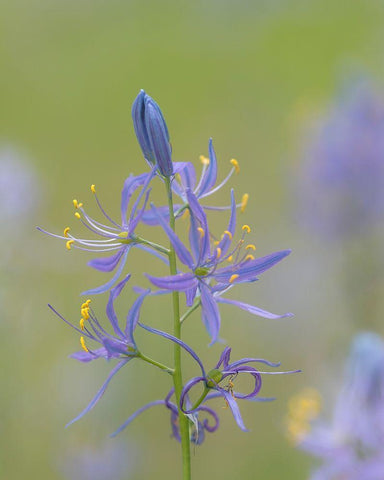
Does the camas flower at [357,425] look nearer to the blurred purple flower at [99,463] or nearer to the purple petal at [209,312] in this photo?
the purple petal at [209,312]

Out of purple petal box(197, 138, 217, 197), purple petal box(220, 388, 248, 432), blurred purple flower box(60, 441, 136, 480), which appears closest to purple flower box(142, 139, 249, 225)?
purple petal box(197, 138, 217, 197)

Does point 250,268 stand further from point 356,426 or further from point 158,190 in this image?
point 158,190

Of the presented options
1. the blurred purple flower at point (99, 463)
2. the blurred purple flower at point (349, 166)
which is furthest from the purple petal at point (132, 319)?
the blurred purple flower at point (349, 166)

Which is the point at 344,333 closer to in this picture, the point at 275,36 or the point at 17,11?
the point at 275,36

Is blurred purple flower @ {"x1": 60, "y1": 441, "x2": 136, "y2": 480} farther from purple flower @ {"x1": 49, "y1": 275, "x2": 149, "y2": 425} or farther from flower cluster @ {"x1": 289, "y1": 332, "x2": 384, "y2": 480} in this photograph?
purple flower @ {"x1": 49, "y1": 275, "x2": 149, "y2": 425}

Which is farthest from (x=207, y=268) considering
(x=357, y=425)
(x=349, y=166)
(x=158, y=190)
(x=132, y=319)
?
(x=158, y=190)

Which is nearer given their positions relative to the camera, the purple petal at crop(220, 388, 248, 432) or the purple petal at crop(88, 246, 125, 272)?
the purple petal at crop(220, 388, 248, 432)

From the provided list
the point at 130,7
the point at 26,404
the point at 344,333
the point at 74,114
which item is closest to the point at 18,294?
the point at 26,404
